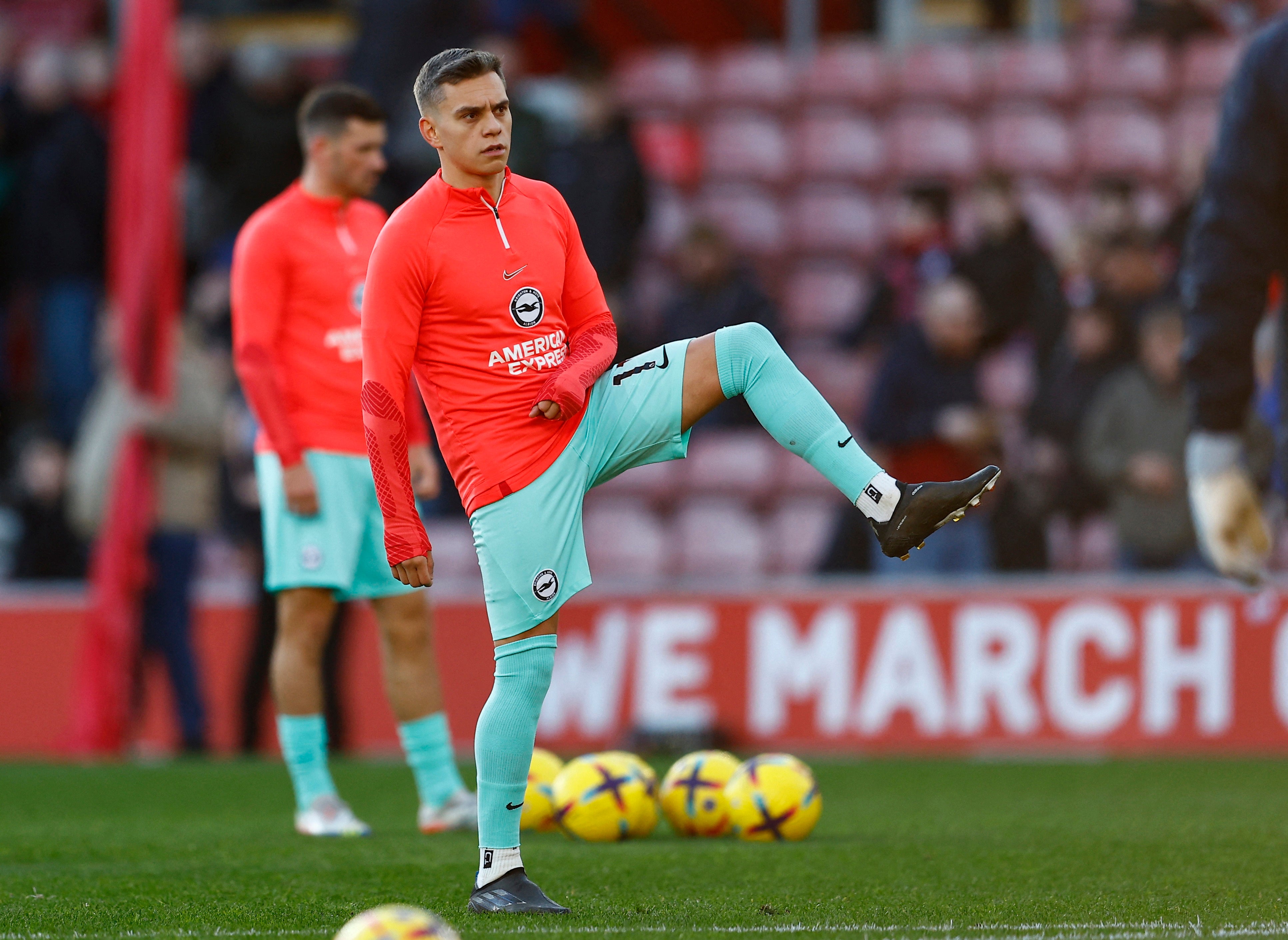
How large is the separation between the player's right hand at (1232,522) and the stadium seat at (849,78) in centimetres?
1071

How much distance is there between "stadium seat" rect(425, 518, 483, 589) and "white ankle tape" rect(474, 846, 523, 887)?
23.7 ft

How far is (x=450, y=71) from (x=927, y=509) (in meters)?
1.52

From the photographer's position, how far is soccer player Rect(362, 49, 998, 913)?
4426mm

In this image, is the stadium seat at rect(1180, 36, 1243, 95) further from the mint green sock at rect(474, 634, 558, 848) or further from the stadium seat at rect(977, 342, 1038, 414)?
the mint green sock at rect(474, 634, 558, 848)

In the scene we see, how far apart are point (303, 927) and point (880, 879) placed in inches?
61.5

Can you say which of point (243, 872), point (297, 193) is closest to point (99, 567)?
point (297, 193)

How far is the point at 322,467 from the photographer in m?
6.34

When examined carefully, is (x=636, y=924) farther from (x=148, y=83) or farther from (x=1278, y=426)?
(x=148, y=83)

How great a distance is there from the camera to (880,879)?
496 centimetres

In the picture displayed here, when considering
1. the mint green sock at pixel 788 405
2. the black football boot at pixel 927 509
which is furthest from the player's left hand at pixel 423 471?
the black football boot at pixel 927 509

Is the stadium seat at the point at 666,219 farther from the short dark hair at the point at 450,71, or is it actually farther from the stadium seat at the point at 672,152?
the short dark hair at the point at 450,71

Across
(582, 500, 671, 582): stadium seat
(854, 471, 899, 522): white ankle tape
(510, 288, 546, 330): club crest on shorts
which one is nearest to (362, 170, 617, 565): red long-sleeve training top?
(510, 288, 546, 330): club crest on shorts

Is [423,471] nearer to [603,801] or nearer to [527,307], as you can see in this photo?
[603,801]

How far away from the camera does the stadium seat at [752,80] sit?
14539 millimetres
